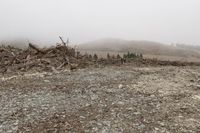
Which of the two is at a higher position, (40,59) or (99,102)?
(40,59)

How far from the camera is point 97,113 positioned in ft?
35.3

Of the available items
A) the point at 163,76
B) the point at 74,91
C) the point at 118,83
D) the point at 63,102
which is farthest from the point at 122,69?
the point at 63,102

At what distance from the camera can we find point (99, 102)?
11742 millimetres

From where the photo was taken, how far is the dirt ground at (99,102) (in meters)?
9.94

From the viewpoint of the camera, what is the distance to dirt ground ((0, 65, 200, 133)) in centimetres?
994

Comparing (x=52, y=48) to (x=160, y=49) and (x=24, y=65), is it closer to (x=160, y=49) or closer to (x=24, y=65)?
(x=24, y=65)

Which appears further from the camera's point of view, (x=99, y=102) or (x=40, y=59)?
(x=40, y=59)

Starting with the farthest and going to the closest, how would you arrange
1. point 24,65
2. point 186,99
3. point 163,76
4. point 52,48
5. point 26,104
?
1. point 52,48
2. point 24,65
3. point 163,76
4. point 186,99
5. point 26,104

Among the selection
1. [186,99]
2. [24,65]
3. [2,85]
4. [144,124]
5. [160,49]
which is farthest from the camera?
[160,49]

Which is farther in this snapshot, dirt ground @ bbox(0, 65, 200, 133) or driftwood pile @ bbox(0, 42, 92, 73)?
driftwood pile @ bbox(0, 42, 92, 73)

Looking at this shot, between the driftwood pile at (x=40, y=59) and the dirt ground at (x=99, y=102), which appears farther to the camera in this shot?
the driftwood pile at (x=40, y=59)

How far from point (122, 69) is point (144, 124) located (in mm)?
7669

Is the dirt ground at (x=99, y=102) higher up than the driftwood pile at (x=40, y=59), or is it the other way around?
the driftwood pile at (x=40, y=59)

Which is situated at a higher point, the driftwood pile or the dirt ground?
the driftwood pile
